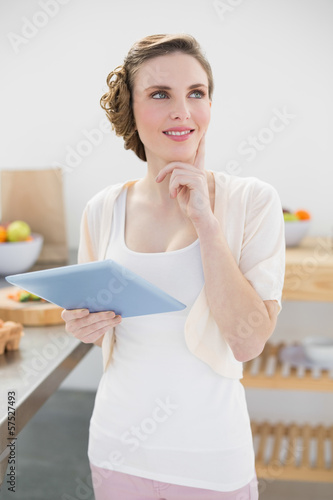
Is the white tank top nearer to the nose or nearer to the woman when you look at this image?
the woman

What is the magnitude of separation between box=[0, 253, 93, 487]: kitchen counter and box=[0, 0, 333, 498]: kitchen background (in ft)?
2.94

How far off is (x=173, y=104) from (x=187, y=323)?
410 millimetres

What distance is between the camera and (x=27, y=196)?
2.26 m

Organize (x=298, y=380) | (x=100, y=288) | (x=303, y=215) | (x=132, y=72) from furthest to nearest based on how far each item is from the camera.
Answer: (x=303, y=215) → (x=298, y=380) → (x=132, y=72) → (x=100, y=288)

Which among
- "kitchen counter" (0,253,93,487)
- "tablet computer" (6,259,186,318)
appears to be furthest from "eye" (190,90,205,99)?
"kitchen counter" (0,253,93,487)

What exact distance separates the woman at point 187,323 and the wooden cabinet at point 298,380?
77 centimetres

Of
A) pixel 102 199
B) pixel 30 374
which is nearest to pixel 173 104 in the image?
pixel 102 199

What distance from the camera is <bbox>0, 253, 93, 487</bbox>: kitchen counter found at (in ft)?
3.64

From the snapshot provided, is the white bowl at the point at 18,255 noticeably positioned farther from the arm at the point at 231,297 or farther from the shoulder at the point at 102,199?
the arm at the point at 231,297

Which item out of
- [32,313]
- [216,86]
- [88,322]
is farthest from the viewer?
[216,86]

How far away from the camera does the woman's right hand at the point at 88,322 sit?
1.06 meters

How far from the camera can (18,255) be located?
2031 millimetres

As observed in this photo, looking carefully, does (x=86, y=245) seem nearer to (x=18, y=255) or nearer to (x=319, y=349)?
(x=18, y=255)

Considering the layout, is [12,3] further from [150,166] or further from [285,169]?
[150,166]
